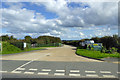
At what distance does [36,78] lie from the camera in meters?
6.46

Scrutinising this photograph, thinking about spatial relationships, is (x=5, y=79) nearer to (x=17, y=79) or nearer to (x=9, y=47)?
(x=17, y=79)

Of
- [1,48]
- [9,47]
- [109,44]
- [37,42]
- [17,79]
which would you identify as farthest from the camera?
[37,42]

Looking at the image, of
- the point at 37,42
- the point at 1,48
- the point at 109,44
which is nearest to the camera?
the point at 1,48

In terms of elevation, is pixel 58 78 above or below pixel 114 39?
below

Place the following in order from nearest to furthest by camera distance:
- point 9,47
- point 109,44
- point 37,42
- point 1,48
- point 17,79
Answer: point 17,79 < point 1,48 < point 9,47 < point 109,44 < point 37,42

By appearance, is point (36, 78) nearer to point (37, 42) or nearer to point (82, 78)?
point (82, 78)

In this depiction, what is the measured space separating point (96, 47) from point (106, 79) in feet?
72.4

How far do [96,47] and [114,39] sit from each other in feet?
13.5

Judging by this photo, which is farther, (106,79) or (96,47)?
(96,47)

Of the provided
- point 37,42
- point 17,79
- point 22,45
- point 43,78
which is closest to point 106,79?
point 43,78

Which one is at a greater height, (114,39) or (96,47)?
(114,39)

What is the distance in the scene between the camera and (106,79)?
6.34 metres

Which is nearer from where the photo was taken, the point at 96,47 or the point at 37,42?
the point at 96,47

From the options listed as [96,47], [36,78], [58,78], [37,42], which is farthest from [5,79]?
[37,42]
